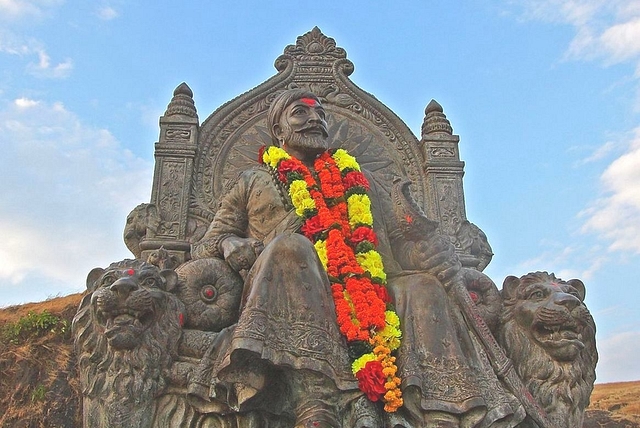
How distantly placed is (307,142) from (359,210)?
86 cm

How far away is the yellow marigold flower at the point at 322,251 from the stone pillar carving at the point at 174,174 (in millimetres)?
1773

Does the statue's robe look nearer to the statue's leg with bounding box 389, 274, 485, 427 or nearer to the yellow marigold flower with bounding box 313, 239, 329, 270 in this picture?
the statue's leg with bounding box 389, 274, 485, 427

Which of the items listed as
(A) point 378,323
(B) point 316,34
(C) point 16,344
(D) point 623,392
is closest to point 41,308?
(C) point 16,344

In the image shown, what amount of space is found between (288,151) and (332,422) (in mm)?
2446

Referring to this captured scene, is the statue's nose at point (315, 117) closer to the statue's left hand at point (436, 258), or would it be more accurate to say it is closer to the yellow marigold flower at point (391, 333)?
the statue's left hand at point (436, 258)

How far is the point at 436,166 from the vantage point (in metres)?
5.58

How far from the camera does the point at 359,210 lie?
3.94 metres

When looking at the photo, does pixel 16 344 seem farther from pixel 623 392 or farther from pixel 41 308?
pixel 623 392

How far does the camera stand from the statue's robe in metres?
2.88

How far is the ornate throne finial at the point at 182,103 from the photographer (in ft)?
18.5

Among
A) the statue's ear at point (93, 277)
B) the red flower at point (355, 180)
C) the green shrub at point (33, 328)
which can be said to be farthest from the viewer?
the green shrub at point (33, 328)

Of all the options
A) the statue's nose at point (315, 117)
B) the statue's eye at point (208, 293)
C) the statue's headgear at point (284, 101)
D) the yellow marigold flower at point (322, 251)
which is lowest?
the statue's eye at point (208, 293)

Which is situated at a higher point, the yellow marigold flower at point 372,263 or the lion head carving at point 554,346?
the yellow marigold flower at point 372,263

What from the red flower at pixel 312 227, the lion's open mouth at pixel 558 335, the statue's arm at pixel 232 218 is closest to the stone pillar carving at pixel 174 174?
the statue's arm at pixel 232 218
